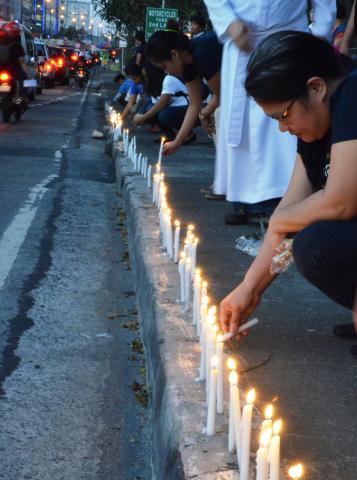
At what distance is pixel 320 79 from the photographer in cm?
299

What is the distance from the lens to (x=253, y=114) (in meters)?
5.64

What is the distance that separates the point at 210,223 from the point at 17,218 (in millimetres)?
1761

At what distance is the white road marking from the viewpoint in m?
5.83

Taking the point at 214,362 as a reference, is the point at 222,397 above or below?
below

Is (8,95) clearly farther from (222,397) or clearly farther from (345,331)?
(222,397)

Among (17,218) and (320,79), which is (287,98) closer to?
(320,79)

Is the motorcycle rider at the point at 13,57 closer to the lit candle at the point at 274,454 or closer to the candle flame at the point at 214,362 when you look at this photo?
the candle flame at the point at 214,362

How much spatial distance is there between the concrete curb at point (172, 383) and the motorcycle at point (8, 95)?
43.5 feet

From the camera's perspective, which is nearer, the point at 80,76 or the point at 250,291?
the point at 250,291

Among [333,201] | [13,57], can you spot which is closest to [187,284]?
[333,201]

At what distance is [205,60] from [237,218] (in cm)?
120

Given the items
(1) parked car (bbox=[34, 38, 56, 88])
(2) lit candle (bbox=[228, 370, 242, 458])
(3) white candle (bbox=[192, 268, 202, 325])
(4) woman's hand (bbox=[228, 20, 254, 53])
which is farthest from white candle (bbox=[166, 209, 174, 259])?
(1) parked car (bbox=[34, 38, 56, 88])

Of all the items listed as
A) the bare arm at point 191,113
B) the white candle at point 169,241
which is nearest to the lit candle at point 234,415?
the white candle at point 169,241

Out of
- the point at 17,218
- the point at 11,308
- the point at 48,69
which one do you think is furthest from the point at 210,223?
the point at 48,69
